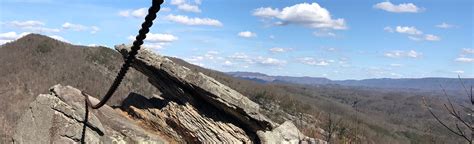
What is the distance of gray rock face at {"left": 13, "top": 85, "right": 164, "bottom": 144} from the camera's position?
13.1 metres

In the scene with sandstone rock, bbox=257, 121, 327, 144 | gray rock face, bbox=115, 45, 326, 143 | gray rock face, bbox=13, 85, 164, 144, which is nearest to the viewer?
gray rock face, bbox=13, 85, 164, 144

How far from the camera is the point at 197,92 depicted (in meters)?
16.0

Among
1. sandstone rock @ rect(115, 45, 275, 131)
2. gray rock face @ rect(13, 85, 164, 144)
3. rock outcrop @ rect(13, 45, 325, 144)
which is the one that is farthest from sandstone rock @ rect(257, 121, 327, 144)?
gray rock face @ rect(13, 85, 164, 144)

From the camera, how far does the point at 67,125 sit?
1312 centimetres

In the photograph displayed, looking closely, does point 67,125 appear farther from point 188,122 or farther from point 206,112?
point 206,112

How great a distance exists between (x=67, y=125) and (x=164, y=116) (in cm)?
351

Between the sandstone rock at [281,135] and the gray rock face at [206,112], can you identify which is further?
the gray rock face at [206,112]

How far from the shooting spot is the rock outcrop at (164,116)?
44.0 ft

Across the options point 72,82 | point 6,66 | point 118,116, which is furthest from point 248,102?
point 6,66

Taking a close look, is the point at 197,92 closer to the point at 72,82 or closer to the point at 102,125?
A: the point at 102,125

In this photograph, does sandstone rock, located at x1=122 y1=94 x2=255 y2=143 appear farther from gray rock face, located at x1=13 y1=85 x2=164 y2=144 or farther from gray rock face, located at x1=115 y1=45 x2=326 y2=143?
gray rock face, located at x1=13 y1=85 x2=164 y2=144

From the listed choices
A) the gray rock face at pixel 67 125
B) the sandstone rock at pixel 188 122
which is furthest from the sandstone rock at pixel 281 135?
the gray rock face at pixel 67 125

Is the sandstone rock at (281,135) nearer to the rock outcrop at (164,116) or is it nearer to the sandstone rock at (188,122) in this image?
the rock outcrop at (164,116)

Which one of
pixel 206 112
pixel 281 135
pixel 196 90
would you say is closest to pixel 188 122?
pixel 206 112
